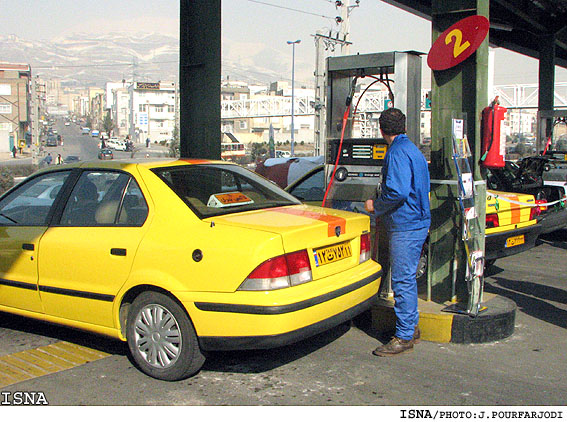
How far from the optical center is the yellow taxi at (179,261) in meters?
3.95

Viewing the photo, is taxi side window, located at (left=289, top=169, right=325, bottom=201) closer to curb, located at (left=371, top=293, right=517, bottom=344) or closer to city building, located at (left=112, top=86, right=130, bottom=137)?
curb, located at (left=371, top=293, right=517, bottom=344)

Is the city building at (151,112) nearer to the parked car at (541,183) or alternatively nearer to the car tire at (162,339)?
the parked car at (541,183)

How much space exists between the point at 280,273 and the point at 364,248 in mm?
1120

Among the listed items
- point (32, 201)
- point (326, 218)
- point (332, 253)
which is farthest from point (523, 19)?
point (32, 201)

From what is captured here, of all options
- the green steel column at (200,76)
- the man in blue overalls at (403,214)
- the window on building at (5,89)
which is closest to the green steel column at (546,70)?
the green steel column at (200,76)

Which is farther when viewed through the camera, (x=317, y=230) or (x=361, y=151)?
(x=361, y=151)

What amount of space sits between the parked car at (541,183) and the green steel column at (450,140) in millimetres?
4537

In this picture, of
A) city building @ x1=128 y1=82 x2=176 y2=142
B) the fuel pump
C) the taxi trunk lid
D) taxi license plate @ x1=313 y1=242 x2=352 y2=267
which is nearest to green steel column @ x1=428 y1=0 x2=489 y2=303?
the fuel pump

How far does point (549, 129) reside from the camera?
1866cm

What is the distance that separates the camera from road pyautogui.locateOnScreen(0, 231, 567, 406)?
3939 millimetres

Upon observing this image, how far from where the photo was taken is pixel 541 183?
1094cm

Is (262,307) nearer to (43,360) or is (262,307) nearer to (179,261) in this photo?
(179,261)

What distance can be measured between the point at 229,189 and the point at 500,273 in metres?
4.86

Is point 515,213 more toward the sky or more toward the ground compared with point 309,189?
more toward the ground
